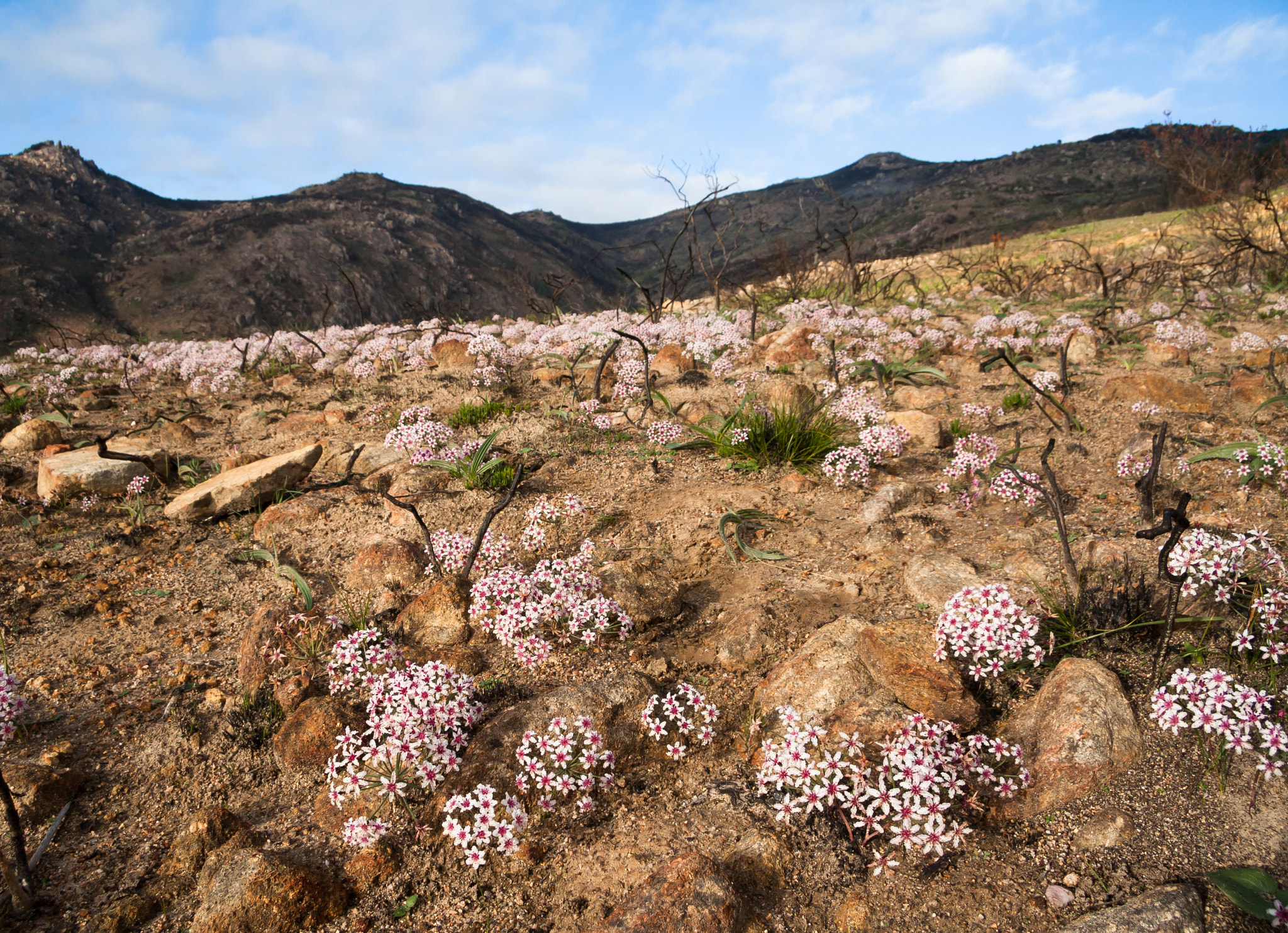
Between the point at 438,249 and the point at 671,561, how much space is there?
85.6 meters

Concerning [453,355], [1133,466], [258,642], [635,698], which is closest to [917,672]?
[635,698]

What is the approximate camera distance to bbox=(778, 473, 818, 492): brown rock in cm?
496

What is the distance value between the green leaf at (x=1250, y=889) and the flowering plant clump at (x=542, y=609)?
95.2 inches

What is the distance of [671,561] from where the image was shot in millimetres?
4160

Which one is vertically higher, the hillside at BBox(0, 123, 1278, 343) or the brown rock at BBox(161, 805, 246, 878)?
the hillside at BBox(0, 123, 1278, 343)

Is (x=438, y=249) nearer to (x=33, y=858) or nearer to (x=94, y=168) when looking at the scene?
(x=94, y=168)

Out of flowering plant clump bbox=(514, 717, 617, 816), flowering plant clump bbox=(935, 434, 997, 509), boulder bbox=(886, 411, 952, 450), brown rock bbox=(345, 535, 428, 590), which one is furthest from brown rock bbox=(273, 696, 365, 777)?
boulder bbox=(886, 411, 952, 450)

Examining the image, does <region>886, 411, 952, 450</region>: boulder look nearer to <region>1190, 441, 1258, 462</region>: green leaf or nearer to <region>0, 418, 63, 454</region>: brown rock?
<region>1190, 441, 1258, 462</region>: green leaf

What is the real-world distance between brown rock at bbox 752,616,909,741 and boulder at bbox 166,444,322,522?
432cm

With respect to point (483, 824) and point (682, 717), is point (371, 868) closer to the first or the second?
point (483, 824)

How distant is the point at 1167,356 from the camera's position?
746 cm

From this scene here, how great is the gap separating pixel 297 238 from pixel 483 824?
79252 mm

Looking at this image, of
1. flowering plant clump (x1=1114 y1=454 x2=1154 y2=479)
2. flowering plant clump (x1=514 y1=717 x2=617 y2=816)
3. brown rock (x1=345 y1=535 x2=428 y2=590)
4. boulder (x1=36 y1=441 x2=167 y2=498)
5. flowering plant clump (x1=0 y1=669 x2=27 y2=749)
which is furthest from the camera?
boulder (x1=36 y1=441 x2=167 y2=498)

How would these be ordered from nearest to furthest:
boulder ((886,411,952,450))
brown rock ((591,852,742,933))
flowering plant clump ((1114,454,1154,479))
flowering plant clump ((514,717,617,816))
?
brown rock ((591,852,742,933))
flowering plant clump ((514,717,617,816))
flowering plant clump ((1114,454,1154,479))
boulder ((886,411,952,450))
